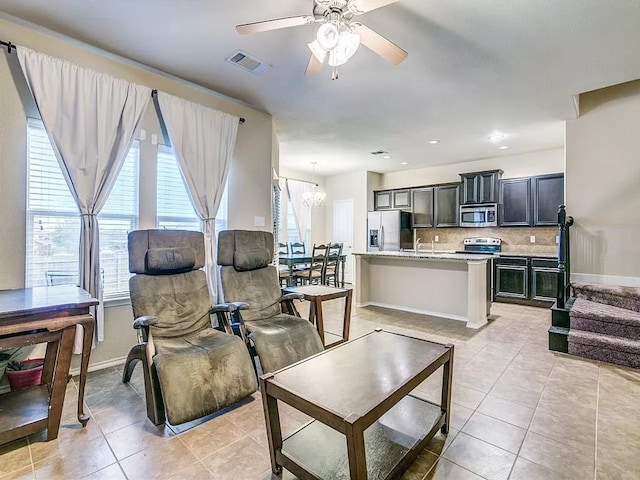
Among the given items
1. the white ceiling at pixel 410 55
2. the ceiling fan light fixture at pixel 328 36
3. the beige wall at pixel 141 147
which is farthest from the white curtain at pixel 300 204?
the ceiling fan light fixture at pixel 328 36

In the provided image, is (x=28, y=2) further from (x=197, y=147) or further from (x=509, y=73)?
(x=509, y=73)

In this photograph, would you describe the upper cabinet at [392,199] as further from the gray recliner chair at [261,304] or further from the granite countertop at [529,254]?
the gray recliner chair at [261,304]

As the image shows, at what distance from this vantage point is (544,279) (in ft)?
17.6

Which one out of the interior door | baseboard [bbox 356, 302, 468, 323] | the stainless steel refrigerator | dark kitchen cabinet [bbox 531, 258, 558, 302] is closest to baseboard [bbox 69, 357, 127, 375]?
baseboard [bbox 356, 302, 468, 323]

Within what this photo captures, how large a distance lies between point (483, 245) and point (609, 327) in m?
3.33

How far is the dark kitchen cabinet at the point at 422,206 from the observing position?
7.04m

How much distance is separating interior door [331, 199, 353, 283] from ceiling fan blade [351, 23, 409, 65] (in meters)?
5.91

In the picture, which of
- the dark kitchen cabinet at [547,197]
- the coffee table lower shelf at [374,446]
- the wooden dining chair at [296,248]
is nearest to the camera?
the coffee table lower shelf at [374,446]

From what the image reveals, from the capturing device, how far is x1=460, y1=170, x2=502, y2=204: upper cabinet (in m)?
6.15

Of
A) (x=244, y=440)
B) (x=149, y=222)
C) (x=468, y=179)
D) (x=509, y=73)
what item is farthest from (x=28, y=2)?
(x=468, y=179)

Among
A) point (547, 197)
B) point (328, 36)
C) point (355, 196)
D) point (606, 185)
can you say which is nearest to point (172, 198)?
point (328, 36)

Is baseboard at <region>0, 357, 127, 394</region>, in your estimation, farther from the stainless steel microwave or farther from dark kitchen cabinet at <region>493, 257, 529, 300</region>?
the stainless steel microwave

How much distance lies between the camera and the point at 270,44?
270 centimetres

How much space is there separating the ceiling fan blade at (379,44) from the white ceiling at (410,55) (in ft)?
1.30
